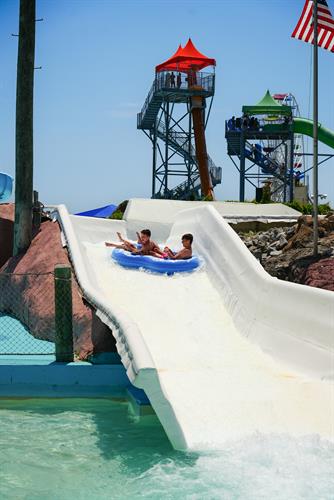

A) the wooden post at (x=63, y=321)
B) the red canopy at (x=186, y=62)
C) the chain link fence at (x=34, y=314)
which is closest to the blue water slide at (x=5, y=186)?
the chain link fence at (x=34, y=314)

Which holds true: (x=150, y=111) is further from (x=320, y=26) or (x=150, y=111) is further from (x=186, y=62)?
(x=320, y=26)

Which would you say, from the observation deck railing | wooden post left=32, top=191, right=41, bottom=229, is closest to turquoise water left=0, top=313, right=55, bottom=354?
wooden post left=32, top=191, right=41, bottom=229

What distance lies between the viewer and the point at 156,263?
9898 millimetres

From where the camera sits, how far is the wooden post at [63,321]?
7.49 metres

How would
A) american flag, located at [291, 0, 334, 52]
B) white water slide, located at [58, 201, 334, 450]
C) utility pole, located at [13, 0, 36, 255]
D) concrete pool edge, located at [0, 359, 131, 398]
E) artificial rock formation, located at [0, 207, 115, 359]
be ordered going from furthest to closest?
utility pole, located at [13, 0, 36, 255], american flag, located at [291, 0, 334, 52], artificial rock formation, located at [0, 207, 115, 359], concrete pool edge, located at [0, 359, 131, 398], white water slide, located at [58, 201, 334, 450]

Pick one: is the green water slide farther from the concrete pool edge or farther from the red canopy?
the concrete pool edge

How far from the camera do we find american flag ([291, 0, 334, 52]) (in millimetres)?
9930

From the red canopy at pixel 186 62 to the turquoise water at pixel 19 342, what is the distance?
60.1ft

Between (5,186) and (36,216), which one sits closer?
(36,216)

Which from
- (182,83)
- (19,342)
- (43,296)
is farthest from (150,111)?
(19,342)

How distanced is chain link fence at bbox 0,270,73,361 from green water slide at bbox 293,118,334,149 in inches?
782

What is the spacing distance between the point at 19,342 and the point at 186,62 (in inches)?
791

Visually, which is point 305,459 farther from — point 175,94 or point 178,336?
point 175,94

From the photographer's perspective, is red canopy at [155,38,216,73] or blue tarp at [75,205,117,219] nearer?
blue tarp at [75,205,117,219]
